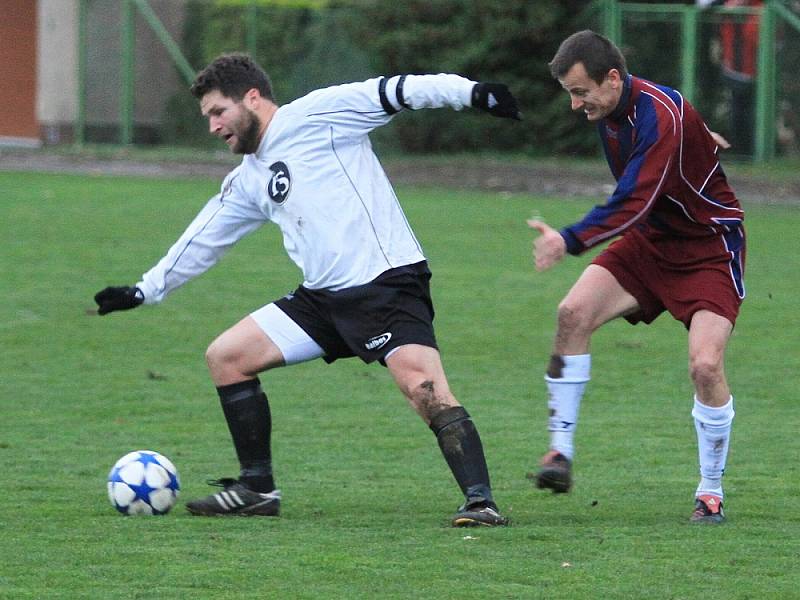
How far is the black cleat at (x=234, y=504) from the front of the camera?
6324 mm

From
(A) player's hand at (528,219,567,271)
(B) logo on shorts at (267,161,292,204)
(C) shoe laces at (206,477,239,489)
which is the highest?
(B) logo on shorts at (267,161,292,204)

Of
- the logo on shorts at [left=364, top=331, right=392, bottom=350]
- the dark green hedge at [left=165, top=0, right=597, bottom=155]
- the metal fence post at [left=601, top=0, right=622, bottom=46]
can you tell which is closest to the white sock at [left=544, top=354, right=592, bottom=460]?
the logo on shorts at [left=364, top=331, right=392, bottom=350]

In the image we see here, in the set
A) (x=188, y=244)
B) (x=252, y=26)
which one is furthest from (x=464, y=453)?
(x=252, y=26)

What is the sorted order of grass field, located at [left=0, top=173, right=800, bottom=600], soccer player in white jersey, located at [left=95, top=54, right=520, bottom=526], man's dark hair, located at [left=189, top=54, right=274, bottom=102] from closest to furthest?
grass field, located at [left=0, top=173, right=800, bottom=600] → soccer player in white jersey, located at [left=95, top=54, right=520, bottom=526] → man's dark hair, located at [left=189, top=54, right=274, bottom=102]

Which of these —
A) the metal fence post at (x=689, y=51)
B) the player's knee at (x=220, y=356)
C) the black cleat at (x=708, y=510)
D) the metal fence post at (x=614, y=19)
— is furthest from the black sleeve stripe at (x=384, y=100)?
→ the metal fence post at (x=614, y=19)

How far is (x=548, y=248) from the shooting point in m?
5.73

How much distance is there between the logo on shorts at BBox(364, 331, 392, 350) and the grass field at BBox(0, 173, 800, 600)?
2.24 ft

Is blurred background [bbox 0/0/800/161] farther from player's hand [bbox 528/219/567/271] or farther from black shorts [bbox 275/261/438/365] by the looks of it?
player's hand [bbox 528/219/567/271]

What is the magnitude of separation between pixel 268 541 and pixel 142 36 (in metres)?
21.6

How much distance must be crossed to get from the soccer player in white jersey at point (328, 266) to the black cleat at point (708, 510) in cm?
79

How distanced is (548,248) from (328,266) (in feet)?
2.98

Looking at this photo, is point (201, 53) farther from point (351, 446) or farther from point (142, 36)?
point (351, 446)

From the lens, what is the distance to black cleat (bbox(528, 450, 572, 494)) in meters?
6.21

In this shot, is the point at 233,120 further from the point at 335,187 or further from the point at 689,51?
the point at 689,51
